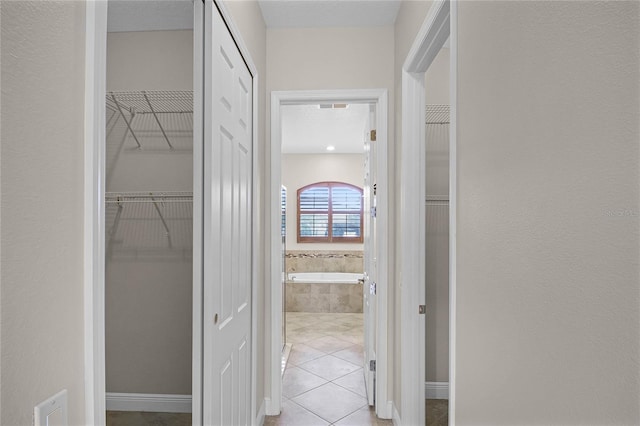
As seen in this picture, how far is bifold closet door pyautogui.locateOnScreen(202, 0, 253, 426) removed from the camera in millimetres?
1513

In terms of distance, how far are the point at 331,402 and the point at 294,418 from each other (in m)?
0.38

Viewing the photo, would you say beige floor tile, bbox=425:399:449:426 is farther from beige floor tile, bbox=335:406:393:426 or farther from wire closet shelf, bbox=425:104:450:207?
wire closet shelf, bbox=425:104:450:207

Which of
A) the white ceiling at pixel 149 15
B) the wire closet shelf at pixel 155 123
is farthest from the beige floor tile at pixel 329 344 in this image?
the white ceiling at pixel 149 15

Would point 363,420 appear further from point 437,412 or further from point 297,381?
point 297,381

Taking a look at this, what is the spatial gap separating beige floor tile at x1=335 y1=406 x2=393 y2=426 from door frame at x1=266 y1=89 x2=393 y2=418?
0.17 ft

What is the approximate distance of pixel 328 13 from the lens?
260 centimetres

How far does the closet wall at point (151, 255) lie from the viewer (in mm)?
2684

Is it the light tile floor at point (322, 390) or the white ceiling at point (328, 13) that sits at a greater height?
the white ceiling at point (328, 13)

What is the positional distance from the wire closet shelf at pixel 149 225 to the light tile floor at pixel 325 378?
141 cm
